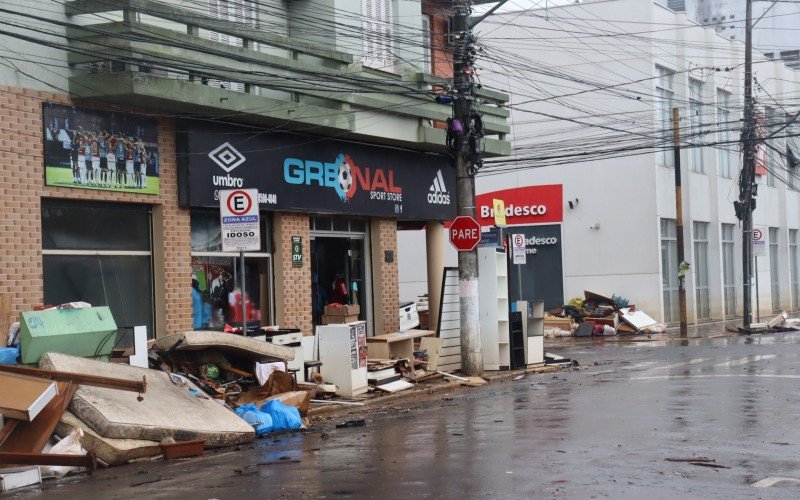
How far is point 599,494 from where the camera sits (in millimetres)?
8578

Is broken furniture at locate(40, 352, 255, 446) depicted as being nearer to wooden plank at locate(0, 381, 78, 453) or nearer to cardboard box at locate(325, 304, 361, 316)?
wooden plank at locate(0, 381, 78, 453)

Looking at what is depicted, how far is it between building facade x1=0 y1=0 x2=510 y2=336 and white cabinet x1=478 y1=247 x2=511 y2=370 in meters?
2.39

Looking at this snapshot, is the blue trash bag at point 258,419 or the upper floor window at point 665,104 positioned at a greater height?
the upper floor window at point 665,104

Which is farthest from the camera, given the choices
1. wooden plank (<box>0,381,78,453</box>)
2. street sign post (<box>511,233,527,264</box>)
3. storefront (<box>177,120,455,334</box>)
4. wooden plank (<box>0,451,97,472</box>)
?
street sign post (<box>511,233,527,264</box>)

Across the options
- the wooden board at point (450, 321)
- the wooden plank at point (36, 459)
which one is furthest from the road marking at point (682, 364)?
the wooden plank at point (36, 459)

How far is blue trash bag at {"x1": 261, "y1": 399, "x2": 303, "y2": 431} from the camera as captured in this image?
1416 centimetres

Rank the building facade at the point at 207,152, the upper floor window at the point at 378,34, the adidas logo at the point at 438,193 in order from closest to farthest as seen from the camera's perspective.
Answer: the building facade at the point at 207,152 < the upper floor window at the point at 378,34 < the adidas logo at the point at 438,193

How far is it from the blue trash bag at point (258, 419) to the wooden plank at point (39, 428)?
271 centimetres

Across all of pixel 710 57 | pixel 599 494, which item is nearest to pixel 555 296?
pixel 710 57

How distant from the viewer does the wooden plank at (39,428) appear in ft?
37.0

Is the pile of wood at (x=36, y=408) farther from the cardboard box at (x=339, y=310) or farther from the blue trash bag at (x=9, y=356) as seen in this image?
the cardboard box at (x=339, y=310)

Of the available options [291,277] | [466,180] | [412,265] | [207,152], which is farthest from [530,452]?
[412,265]

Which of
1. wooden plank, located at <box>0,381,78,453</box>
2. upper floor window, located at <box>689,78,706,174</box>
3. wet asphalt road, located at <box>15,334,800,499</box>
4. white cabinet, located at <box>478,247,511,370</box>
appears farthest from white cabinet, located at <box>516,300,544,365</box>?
upper floor window, located at <box>689,78,706,174</box>

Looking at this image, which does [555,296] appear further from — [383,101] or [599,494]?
[599,494]
